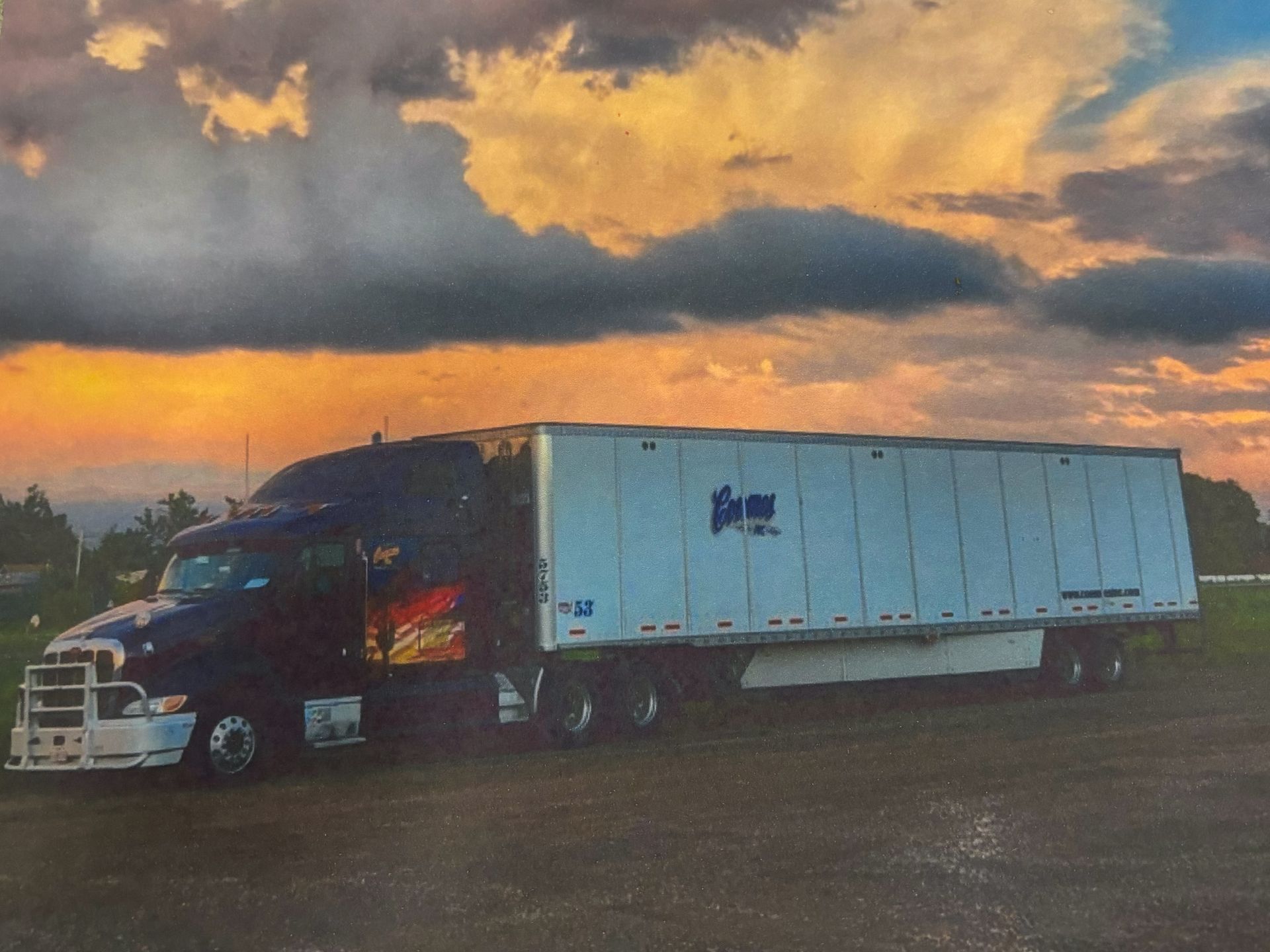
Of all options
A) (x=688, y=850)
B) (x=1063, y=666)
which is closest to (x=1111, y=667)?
(x=1063, y=666)

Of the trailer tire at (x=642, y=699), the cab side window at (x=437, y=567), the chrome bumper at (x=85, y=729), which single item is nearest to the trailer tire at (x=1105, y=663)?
the trailer tire at (x=642, y=699)

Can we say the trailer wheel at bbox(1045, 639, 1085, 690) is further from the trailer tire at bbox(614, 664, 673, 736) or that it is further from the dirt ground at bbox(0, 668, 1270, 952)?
the trailer tire at bbox(614, 664, 673, 736)

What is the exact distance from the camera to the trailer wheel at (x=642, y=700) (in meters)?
16.7

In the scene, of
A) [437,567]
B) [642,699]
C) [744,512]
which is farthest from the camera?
[744,512]

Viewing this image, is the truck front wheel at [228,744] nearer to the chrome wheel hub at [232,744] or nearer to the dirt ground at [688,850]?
the chrome wheel hub at [232,744]

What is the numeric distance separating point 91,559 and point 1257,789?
11.6m

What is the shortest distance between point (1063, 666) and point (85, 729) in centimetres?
1539

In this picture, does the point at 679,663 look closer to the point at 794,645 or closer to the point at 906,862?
the point at 794,645

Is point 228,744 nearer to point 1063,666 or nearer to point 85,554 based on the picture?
point 85,554

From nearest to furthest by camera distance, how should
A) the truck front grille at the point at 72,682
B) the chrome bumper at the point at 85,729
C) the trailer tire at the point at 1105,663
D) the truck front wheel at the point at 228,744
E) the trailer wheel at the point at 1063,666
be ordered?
the chrome bumper at the point at 85,729
the truck front grille at the point at 72,682
the truck front wheel at the point at 228,744
the trailer wheel at the point at 1063,666
the trailer tire at the point at 1105,663

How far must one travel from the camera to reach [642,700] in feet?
56.0

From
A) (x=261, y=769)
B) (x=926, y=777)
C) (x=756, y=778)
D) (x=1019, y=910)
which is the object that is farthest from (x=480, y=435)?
(x=1019, y=910)

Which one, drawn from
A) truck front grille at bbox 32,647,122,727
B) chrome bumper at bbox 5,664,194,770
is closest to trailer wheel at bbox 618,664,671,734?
chrome bumper at bbox 5,664,194,770

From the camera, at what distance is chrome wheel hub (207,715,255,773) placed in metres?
13.0
